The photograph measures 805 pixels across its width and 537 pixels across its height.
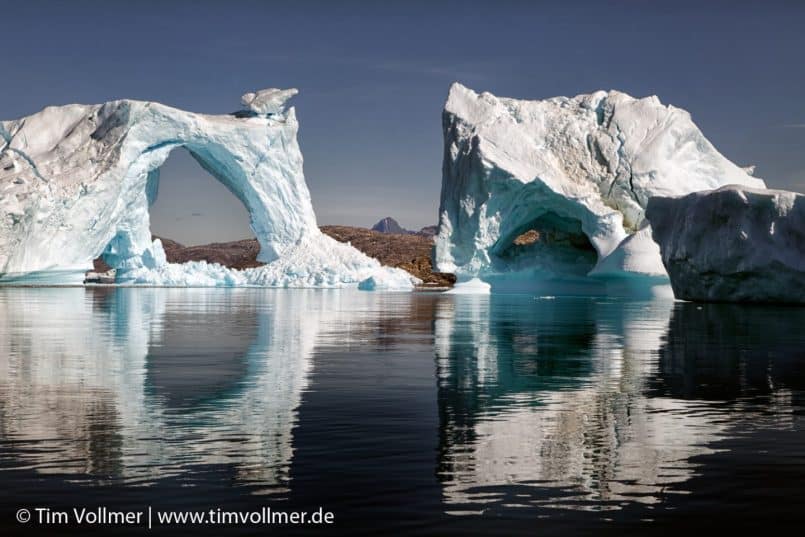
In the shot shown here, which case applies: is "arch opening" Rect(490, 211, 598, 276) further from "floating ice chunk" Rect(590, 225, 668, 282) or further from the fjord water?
the fjord water

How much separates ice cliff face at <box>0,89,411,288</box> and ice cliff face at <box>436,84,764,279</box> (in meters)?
8.09

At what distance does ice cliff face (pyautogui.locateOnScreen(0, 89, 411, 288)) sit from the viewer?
107ft

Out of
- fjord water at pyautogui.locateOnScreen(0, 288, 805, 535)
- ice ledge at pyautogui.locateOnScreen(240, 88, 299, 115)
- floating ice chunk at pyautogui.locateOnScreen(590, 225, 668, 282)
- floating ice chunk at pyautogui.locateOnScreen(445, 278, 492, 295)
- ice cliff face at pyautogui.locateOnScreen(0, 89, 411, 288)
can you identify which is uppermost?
ice ledge at pyautogui.locateOnScreen(240, 88, 299, 115)

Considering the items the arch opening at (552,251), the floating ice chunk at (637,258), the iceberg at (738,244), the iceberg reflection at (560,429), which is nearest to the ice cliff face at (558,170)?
the arch opening at (552,251)

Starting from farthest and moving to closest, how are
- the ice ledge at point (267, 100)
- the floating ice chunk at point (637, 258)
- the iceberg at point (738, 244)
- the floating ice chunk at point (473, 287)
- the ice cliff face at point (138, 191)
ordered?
the ice ledge at point (267, 100) → the floating ice chunk at point (473, 287) → the ice cliff face at point (138, 191) → the floating ice chunk at point (637, 258) → the iceberg at point (738, 244)

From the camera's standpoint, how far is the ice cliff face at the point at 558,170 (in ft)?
105

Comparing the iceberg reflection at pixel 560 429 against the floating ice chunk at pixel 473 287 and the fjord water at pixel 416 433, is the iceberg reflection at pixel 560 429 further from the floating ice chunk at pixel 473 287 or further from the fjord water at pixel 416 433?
the floating ice chunk at pixel 473 287

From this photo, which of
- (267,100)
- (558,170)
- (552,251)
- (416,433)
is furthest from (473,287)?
(416,433)

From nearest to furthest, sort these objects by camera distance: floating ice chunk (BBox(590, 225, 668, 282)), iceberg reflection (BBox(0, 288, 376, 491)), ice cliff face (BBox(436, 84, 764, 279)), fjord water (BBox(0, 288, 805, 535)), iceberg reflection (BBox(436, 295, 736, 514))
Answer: fjord water (BBox(0, 288, 805, 535)) < iceberg reflection (BBox(436, 295, 736, 514)) < iceberg reflection (BBox(0, 288, 376, 491)) < floating ice chunk (BBox(590, 225, 668, 282)) < ice cliff face (BBox(436, 84, 764, 279))

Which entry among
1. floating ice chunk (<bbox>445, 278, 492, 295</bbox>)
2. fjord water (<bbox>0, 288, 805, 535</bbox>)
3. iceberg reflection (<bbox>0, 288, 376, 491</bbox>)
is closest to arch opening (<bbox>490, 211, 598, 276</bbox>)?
floating ice chunk (<bbox>445, 278, 492, 295</bbox>)

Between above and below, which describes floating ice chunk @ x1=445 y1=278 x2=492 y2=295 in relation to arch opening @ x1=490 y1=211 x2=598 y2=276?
below

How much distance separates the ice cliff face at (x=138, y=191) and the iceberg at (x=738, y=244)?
17646mm

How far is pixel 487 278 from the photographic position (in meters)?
34.9

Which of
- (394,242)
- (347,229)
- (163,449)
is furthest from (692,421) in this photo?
(347,229)
